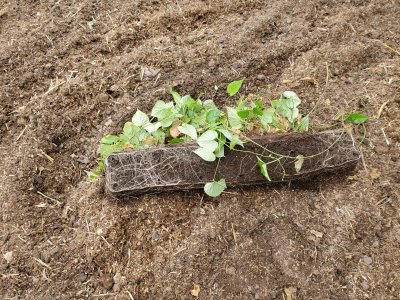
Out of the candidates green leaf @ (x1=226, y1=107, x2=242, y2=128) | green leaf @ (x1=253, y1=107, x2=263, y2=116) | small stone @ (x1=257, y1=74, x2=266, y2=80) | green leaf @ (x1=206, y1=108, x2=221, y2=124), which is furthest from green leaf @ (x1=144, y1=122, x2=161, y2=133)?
small stone @ (x1=257, y1=74, x2=266, y2=80)

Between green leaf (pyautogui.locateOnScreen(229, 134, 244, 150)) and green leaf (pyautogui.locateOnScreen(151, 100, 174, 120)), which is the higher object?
green leaf (pyautogui.locateOnScreen(151, 100, 174, 120))

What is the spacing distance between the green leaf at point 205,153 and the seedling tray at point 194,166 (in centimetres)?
11

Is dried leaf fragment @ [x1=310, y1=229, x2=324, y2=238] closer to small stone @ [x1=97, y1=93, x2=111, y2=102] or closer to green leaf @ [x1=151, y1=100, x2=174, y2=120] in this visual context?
green leaf @ [x1=151, y1=100, x2=174, y2=120]

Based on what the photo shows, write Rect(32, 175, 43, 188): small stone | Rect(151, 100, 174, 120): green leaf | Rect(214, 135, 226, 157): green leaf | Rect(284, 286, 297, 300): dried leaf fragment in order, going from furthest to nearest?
Rect(32, 175, 43, 188): small stone < Rect(151, 100, 174, 120): green leaf < Rect(214, 135, 226, 157): green leaf < Rect(284, 286, 297, 300): dried leaf fragment

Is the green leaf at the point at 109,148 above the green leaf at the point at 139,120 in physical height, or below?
below

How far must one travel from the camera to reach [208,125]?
83.7 inches

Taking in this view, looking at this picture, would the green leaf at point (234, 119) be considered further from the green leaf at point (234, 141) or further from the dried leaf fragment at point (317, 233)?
the dried leaf fragment at point (317, 233)

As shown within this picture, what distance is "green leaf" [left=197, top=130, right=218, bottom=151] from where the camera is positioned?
79.4 inches

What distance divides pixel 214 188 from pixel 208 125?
0.32 m

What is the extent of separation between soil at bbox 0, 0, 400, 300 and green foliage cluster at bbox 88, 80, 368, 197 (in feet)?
0.89

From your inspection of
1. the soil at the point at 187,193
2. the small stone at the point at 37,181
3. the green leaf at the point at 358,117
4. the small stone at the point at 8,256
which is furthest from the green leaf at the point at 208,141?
the small stone at the point at 8,256

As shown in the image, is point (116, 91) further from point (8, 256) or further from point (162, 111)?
point (8, 256)

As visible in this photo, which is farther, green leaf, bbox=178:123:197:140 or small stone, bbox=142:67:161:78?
small stone, bbox=142:67:161:78

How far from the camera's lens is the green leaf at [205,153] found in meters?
2.02
